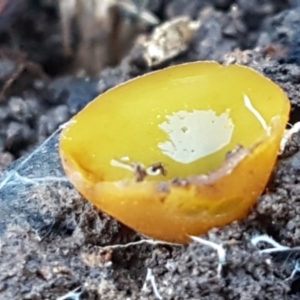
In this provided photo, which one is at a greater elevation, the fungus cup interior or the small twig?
the fungus cup interior

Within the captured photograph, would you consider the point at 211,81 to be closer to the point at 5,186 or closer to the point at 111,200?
the point at 111,200

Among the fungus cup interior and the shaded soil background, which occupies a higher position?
the fungus cup interior

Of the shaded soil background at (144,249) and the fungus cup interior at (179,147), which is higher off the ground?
the fungus cup interior at (179,147)

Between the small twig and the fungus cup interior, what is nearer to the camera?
the fungus cup interior

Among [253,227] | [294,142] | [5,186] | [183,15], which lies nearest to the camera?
[253,227]

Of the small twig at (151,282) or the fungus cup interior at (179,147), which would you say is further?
the small twig at (151,282)

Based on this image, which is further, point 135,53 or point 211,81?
point 135,53

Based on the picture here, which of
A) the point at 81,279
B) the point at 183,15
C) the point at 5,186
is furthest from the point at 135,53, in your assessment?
the point at 81,279

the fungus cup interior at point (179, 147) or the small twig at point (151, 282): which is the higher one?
the fungus cup interior at point (179, 147)
